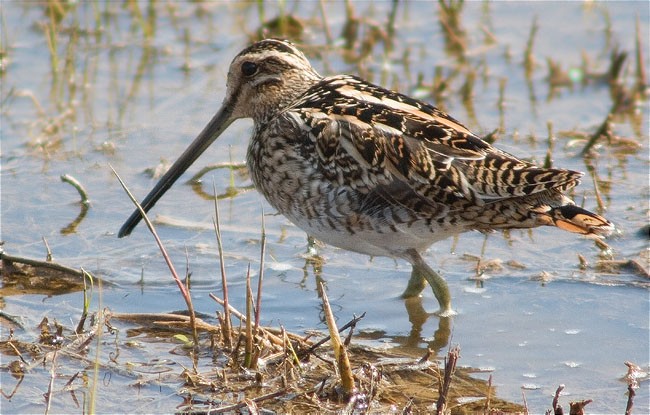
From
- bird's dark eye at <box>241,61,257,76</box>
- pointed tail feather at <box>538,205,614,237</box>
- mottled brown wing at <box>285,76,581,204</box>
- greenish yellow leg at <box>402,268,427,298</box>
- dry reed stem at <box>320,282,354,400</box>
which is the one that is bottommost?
greenish yellow leg at <box>402,268,427,298</box>

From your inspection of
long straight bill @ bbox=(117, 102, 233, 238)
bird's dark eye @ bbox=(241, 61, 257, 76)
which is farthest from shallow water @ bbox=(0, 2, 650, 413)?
bird's dark eye @ bbox=(241, 61, 257, 76)

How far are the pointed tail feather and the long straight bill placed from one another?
1741 millimetres

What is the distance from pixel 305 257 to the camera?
5.49 metres

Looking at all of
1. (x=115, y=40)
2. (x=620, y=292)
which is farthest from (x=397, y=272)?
(x=115, y=40)

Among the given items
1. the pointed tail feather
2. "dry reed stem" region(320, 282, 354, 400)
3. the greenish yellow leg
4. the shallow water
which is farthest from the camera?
the greenish yellow leg

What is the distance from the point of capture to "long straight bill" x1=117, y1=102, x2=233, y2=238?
546cm

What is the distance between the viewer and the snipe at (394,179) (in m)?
4.49

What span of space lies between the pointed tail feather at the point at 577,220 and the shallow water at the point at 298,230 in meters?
0.51

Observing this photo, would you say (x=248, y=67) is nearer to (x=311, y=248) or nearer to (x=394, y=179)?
(x=311, y=248)

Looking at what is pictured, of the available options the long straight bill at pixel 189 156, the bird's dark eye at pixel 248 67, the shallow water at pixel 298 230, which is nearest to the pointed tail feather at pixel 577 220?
the shallow water at pixel 298 230

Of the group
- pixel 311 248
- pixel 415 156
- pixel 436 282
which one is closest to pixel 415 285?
pixel 436 282

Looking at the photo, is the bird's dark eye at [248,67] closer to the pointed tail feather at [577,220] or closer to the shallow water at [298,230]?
the shallow water at [298,230]

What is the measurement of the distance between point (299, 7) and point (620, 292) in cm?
448

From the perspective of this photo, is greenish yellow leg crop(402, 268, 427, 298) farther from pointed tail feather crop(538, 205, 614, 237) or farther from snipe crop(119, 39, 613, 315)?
pointed tail feather crop(538, 205, 614, 237)
